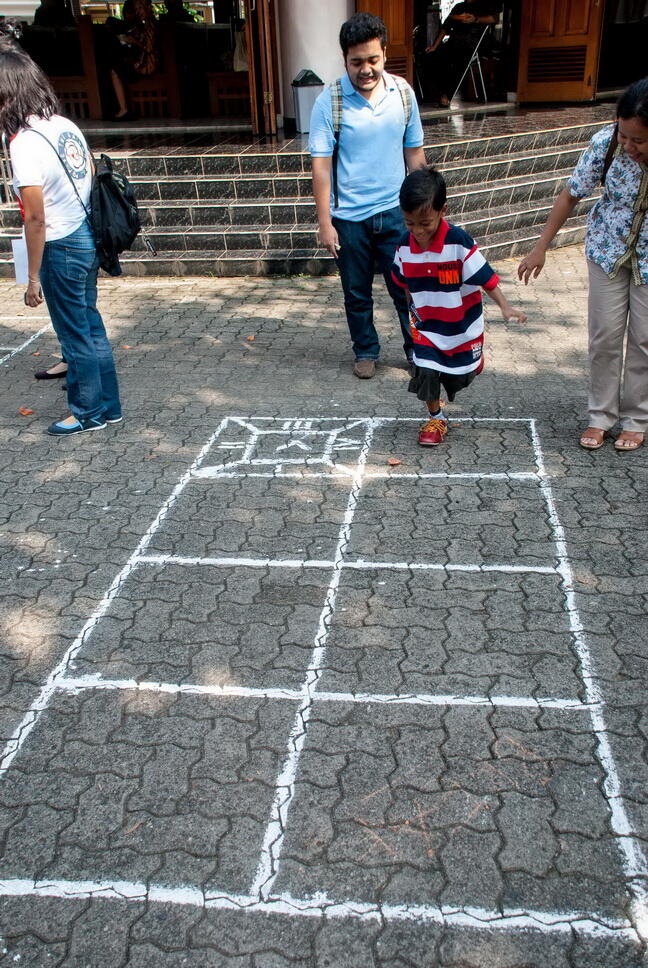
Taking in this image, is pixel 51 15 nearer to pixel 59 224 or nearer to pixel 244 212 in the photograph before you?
pixel 244 212

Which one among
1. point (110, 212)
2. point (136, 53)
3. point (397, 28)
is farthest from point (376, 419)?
point (136, 53)

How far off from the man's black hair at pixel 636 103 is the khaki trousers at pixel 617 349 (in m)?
0.83

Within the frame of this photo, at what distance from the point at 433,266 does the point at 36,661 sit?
2.83 meters

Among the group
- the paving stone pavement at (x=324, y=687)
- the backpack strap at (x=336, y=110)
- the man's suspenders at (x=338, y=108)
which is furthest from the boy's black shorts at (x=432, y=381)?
the backpack strap at (x=336, y=110)

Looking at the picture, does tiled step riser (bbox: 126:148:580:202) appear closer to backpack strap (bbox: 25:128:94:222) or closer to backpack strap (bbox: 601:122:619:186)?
backpack strap (bbox: 25:128:94:222)

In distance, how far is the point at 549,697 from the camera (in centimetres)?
309

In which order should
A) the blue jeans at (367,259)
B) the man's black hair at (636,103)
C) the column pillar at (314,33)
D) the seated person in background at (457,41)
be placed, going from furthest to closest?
1. the seated person in background at (457,41)
2. the column pillar at (314,33)
3. the blue jeans at (367,259)
4. the man's black hair at (636,103)

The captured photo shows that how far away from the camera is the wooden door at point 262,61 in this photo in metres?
9.91

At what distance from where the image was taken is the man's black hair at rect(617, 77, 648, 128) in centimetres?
370

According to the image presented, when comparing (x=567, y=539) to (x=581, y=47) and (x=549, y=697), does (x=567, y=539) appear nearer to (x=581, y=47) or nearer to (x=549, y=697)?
(x=549, y=697)

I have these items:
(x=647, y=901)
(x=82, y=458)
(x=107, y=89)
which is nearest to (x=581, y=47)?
(x=107, y=89)

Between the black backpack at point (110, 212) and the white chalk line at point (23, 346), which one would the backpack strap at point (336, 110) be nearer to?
the black backpack at point (110, 212)

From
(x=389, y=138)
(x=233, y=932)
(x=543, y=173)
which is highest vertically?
(x=389, y=138)

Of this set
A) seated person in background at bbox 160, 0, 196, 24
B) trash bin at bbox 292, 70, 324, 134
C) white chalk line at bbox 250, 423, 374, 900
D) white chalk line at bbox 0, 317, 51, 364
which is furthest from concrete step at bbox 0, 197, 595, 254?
seated person in background at bbox 160, 0, 196, 24
